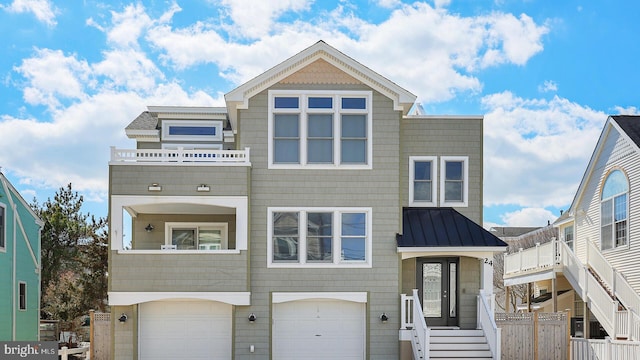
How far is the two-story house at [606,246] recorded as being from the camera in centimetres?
2289

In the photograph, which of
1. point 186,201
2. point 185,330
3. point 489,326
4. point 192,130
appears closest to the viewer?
point 489,326

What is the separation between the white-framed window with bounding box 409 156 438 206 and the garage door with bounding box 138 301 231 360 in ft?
21.5

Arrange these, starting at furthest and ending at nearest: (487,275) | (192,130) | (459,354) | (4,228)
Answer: (4,228) < (192,130) < (487,275) < (459,354)

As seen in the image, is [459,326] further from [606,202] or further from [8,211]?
[8,211]

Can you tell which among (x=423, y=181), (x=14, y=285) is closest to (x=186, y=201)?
(x=423, y=181)

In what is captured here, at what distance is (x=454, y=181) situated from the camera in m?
22.6

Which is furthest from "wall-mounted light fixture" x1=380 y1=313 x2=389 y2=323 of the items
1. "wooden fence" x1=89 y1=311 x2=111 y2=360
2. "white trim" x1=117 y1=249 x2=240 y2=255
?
"wooden fence" x1=89 y1=311 x2=111 y2=360

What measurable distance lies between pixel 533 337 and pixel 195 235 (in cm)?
1084

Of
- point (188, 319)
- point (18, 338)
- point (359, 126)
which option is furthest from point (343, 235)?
point (18, 338)

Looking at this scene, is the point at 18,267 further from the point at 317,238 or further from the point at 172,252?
the point at 317,238

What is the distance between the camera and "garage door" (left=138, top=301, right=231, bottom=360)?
2109 cm

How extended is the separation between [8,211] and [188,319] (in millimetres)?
10792

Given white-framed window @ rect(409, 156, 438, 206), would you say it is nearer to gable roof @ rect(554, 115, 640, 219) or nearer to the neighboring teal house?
gable roof @ rect(554, 115, 640, 219)

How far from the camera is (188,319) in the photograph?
2128 centimetres
